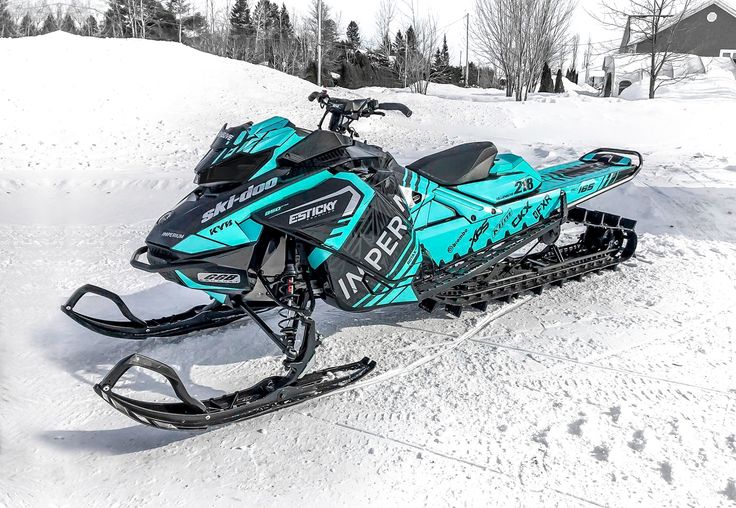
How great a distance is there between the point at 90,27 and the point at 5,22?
15.7 feet

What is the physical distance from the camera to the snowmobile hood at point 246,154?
113 inches

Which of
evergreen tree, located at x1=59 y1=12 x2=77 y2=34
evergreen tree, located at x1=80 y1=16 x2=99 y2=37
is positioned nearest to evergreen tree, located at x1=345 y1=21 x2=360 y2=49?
evergreen tree, located at x1=80 y1=16 x2=99 y2=37

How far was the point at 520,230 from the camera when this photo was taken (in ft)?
13.9

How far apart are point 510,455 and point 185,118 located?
11.6 meters

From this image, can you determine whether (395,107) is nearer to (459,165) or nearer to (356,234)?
(356,234)

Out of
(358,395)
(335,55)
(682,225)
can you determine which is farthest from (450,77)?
(358,395)

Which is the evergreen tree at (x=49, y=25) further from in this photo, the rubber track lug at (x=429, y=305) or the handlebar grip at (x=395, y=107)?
the handlebar grip at (x=395, y=107)

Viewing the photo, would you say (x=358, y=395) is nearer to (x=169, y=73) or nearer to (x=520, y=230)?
(x=520, y=230)

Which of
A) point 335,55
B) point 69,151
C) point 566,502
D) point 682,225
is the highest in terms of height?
point 335,55

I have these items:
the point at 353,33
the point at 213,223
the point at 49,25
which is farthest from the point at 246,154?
the point at 353,33

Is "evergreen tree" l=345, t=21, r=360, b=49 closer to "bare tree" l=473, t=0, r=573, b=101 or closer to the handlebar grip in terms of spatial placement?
"bare tree" l=473, t=0, r=573, b=101

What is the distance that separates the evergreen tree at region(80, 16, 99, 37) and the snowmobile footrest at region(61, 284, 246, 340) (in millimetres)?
38871

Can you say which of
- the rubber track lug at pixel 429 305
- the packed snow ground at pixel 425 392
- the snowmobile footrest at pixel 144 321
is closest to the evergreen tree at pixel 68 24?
the packed snow ground at pixel 425 392

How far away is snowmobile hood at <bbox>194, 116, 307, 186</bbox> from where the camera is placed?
2875mm
